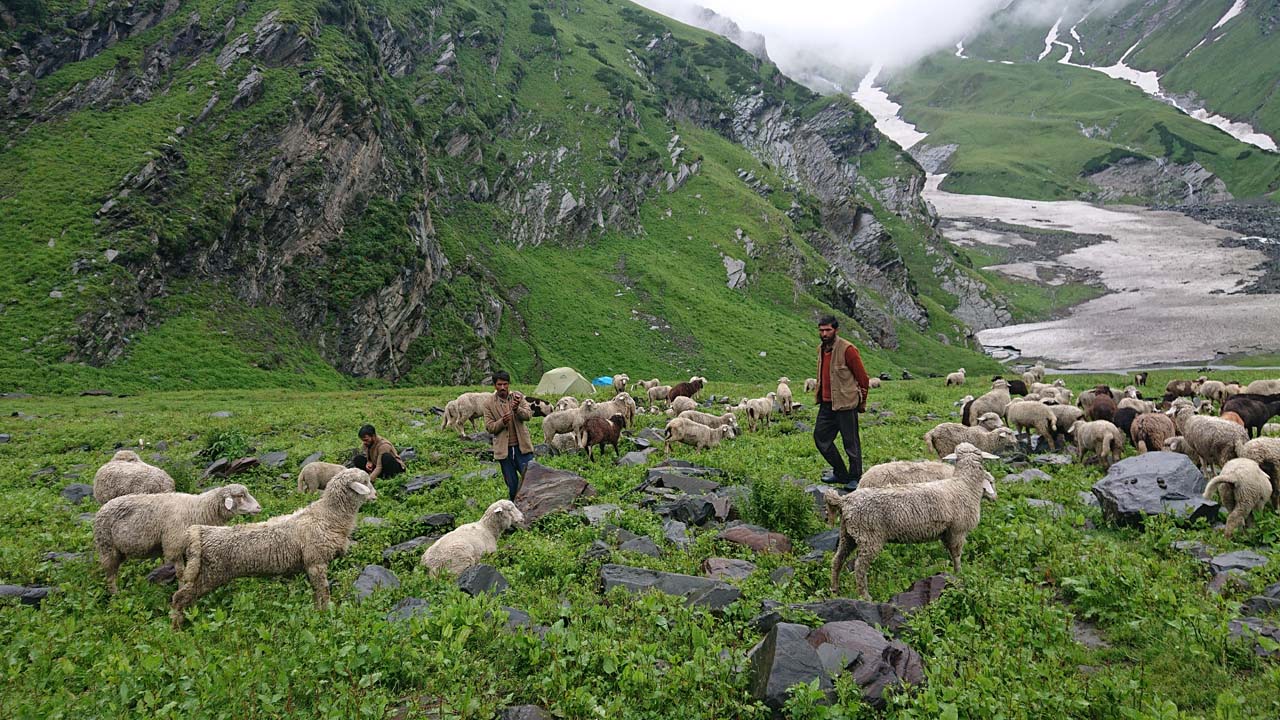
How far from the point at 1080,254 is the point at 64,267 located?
213 metres

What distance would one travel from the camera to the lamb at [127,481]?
11.9m

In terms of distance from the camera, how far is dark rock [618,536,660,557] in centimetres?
969

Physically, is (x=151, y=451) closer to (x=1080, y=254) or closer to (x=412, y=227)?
(x=412, y=227)

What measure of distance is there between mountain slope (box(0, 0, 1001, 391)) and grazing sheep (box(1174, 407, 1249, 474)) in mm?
46762

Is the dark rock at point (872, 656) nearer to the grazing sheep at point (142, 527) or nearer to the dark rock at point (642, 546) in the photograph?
the dark rock at point (642, 546)

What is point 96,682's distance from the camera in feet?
19.5

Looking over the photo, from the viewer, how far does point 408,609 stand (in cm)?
736

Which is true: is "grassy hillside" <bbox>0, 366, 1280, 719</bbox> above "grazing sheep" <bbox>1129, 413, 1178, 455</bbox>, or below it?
below

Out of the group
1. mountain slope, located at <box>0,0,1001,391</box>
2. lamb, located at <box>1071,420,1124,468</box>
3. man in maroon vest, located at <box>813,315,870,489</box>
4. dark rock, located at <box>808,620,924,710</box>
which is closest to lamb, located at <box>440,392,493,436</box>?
man in maroon vest, located at <box>813,315,870,489</box>

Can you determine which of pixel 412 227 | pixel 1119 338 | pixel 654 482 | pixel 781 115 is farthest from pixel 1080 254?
pixel 654 482

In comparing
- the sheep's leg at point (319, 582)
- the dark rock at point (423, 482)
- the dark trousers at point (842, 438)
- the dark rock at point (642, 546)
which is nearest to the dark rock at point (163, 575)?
the sheep's leg at point (319, 582)

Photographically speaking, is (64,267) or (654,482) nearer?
(654,482)

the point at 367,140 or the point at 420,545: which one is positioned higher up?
the point at 367,140

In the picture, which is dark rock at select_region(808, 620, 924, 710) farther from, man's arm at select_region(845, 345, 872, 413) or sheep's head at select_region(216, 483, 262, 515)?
sheep's head at select_region(216, 483, 262, 515)
